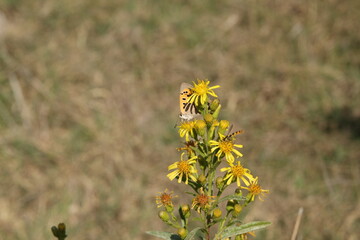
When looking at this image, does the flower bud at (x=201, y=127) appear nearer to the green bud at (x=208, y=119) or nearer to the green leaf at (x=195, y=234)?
the green bud at (x=208, y=119)

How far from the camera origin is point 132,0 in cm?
693

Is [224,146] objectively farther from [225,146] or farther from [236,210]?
[236,210]

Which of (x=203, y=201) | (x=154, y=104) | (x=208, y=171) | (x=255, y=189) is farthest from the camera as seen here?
(x=154, y=104)

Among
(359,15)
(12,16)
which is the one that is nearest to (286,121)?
(359,15)

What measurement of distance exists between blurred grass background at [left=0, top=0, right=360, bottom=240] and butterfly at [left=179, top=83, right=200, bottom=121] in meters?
2.98

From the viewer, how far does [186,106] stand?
1825 millimetres

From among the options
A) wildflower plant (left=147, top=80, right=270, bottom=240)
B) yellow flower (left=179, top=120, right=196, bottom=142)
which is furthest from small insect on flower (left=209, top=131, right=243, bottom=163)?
yellow flower (left=179, top=120, right=196, bottom=142)

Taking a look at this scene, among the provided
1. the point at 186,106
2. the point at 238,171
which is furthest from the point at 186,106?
the point at 238,171

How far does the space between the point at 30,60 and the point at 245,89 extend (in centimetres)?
286

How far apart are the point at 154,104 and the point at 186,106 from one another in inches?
170

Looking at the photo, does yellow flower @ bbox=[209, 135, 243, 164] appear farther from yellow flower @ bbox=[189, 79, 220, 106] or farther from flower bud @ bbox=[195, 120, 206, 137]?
yellow flower @ bbox=[189, 79, 220, 106]

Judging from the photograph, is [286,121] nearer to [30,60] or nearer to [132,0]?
[132,0]

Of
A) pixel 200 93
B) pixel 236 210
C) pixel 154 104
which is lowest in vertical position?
pixel 236 210

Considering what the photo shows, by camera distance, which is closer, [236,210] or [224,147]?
[224,147]
